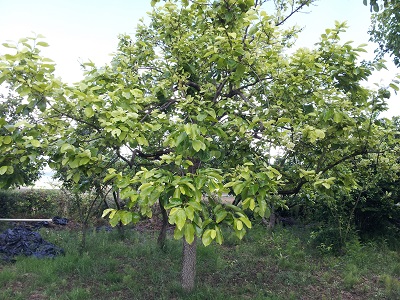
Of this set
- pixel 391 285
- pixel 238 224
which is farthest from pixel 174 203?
pixel 391 285

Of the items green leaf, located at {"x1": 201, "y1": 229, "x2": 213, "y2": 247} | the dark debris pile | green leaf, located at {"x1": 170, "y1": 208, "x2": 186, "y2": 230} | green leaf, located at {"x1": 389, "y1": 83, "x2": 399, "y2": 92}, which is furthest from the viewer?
the dark debris pile

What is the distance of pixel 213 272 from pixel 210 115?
138 inches

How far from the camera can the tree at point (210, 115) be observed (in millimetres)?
3096

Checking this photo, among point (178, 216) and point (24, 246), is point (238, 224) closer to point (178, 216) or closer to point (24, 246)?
point (178, 216)

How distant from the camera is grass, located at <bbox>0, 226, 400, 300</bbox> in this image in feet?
18.5

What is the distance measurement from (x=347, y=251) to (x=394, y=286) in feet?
5.80

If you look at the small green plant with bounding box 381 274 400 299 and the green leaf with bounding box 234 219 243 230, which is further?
the small green plant with bounding box 381 274 400 299

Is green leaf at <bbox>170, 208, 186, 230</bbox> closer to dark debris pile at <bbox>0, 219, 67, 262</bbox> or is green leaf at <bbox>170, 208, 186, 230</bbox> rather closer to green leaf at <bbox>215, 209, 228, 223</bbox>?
green leaf at <bbox>215, 209, 228, 223</bbox>

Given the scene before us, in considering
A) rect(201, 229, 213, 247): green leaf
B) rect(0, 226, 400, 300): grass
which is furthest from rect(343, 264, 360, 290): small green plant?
rect(201, 229, 213, 247): green leaf

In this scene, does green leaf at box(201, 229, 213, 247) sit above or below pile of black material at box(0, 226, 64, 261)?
above

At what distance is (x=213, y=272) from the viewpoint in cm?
661

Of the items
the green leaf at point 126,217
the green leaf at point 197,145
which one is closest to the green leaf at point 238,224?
the green leaf at point 197,145

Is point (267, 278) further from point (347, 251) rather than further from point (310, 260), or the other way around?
point (347, 251)

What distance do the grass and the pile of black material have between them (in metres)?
0.37
